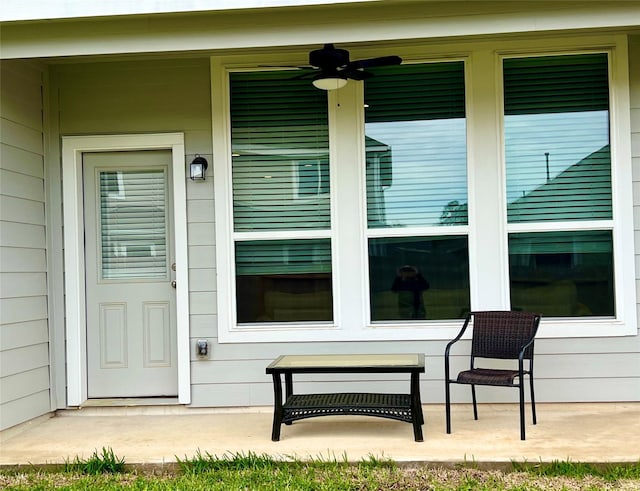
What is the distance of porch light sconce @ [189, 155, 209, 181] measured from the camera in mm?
4676

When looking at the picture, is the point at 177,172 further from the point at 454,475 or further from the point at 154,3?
the point at 454,475

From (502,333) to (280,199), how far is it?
70.2 inches

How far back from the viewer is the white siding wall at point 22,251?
4.21 meters

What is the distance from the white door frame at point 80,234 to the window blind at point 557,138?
232 centimetres

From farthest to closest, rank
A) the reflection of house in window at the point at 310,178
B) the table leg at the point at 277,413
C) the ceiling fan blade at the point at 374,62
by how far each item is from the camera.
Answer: the reflection of house in window at the point at 310,178
the ceiling fan blade at the point at 374,62
the table leg at the point at 277,413

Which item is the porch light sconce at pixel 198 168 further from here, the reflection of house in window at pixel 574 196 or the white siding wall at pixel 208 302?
the reflection of house in window at pixel 574 196

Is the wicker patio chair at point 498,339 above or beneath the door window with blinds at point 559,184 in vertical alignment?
beneath

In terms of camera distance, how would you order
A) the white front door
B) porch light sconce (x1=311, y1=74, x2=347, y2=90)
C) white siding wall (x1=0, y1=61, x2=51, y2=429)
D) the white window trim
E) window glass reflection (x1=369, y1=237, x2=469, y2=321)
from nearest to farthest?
porch light sconce (x1=311, y1=74, x2=347, y2=90), white siding wall (x1=0, y1=61, x2=51, y2=429), the white window trim, window glass reflection (x1=369, y1=237, x2=469, y2=321), the white front door

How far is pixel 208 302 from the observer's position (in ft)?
15.5

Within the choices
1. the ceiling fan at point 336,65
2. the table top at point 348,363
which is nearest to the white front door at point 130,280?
the table top at point 348,363

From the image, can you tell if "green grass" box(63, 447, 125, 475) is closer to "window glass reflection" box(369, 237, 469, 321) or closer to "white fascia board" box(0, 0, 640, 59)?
"window glass reflection" box(369, 237, 469, 321)

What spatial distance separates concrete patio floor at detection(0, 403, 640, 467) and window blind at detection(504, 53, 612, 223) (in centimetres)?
138

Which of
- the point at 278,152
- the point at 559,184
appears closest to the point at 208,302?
the point at 278,152

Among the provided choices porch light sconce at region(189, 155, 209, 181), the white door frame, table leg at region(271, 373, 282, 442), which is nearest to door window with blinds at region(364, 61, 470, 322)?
table leg at region(271, 373, 282, 442)
